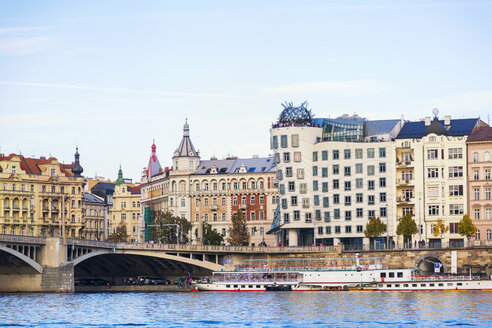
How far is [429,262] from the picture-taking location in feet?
570

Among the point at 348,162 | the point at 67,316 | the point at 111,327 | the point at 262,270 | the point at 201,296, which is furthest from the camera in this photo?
the point at 348,162

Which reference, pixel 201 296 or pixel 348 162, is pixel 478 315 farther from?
pixel 348 162

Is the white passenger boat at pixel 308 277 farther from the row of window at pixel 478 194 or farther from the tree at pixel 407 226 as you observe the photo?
the row of window at pixel 478 194

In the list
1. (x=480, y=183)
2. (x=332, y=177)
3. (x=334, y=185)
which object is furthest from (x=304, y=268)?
(x=480, y=183)

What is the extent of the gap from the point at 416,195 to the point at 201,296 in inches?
1597

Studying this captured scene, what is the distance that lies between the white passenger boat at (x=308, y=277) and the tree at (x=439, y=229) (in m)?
8.90

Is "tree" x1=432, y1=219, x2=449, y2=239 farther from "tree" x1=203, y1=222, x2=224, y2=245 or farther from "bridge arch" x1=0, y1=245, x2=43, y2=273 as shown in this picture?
"bridge arch" x1=0, y1=245, x2=43, y2=273

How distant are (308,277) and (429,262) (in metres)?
22.1

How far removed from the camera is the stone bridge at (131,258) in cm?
15800

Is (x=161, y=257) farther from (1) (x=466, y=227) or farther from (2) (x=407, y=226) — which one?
(1) (x=466, y=227)

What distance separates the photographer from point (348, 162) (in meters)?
179

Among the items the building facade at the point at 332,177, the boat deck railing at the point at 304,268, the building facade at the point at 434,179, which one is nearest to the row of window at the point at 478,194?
the building facade at the point at 434,179

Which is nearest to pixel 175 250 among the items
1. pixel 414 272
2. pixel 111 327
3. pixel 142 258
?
pixel 142 258

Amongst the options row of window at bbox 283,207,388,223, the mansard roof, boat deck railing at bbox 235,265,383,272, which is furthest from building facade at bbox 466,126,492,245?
boat deck railing at bbox 235,265,383,272
